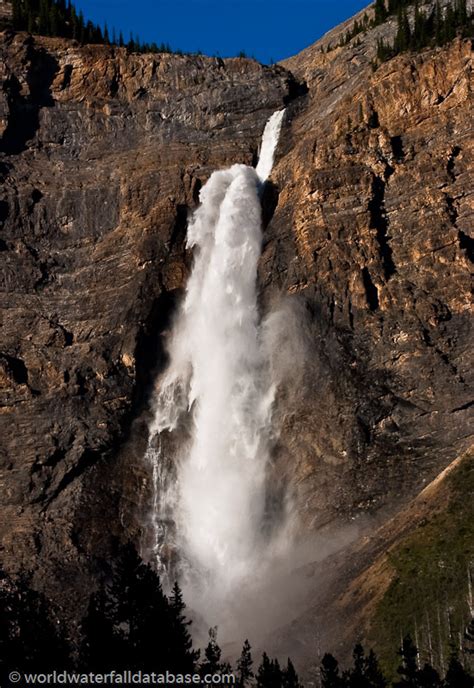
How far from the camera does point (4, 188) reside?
94.5 metres

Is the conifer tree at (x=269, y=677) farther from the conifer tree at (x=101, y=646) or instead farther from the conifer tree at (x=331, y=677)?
the conifer tree at (x=101, y=646)

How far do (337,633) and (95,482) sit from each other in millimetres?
25301

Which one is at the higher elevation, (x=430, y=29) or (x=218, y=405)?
(x=430, y=29)

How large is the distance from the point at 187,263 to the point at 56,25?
33.7 m

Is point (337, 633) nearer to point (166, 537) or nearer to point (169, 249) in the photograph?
point (166, 537)

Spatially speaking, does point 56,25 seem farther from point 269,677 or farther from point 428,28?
point 269,677

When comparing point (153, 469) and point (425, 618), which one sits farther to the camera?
point (153, 469)

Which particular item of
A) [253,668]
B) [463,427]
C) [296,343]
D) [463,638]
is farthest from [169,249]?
[463,638]

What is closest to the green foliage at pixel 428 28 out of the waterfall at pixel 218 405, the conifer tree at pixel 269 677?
the waterfall at pixel 218 405

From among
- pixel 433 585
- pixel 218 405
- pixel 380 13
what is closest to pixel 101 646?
pixel 433 585

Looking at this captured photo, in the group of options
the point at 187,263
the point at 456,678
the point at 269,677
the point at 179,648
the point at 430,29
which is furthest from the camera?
the point at 430,29

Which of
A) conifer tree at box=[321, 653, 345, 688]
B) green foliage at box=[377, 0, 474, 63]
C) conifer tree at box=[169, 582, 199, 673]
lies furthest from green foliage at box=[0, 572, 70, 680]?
green foliage at box=[377, 0, 474, 63]

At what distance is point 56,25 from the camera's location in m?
108

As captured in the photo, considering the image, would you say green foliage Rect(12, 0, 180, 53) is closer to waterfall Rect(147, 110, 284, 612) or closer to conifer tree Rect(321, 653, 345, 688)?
waterfall Rect(147, 110, 284, 612)
